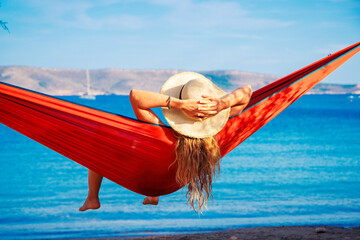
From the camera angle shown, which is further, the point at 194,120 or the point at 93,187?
the point at 93,187

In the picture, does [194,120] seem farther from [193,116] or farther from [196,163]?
[196,163]

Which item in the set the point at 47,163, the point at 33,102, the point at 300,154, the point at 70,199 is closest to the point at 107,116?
the point at 33,102

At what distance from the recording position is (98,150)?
1924 mm

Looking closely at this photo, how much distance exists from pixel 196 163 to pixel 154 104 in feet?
1.20

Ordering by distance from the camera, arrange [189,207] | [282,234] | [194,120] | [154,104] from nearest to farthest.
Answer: [154,104]
[194,120]
[282,234]
[189,207]

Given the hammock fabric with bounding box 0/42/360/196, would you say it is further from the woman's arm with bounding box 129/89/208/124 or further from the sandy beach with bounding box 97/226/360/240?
the sandy beach with bounding box 97/226/360/240

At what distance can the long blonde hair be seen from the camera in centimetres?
191

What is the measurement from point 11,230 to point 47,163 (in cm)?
869

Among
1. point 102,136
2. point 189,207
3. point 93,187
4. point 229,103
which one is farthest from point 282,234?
point 102,136

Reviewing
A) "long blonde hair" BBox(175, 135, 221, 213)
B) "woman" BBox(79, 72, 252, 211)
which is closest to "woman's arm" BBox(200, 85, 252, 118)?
"woman" BBox(79, 72, 252, 211)

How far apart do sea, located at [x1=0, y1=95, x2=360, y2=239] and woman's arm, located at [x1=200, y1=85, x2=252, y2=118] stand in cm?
51

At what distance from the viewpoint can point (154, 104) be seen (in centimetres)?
180

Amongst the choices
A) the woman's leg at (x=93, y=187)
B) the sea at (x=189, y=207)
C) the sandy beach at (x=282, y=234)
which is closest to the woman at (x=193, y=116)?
the sea at (x=189, y=207)

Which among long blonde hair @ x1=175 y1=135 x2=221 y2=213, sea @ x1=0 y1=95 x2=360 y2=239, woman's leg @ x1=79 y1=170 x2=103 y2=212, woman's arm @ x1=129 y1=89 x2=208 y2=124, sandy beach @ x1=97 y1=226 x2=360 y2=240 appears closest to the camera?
woman's arm @ x1=129 y1=89 x2=208 y2=124
